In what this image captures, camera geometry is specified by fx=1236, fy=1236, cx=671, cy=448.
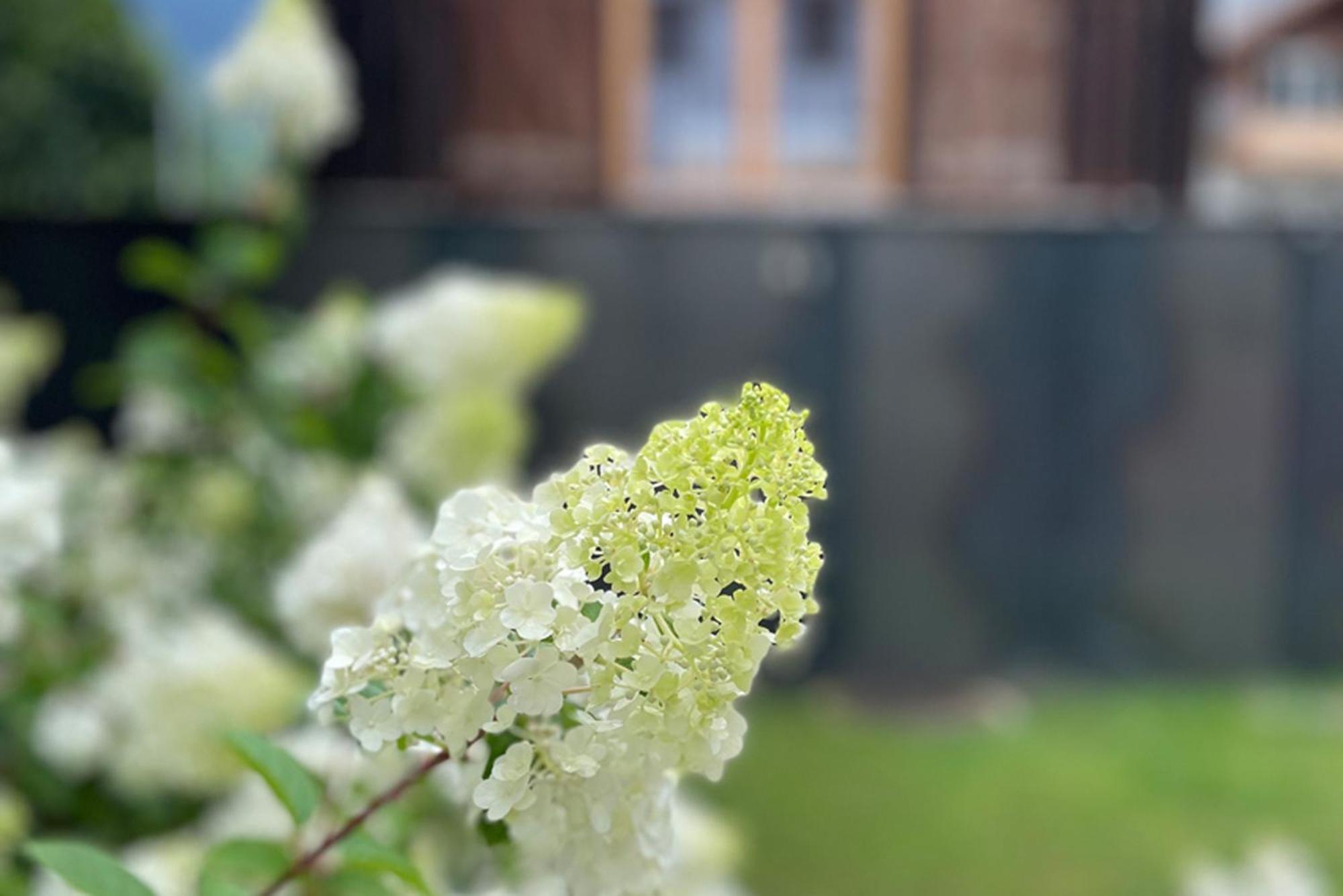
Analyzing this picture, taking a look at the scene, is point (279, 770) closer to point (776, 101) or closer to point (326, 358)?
point (326, 358)

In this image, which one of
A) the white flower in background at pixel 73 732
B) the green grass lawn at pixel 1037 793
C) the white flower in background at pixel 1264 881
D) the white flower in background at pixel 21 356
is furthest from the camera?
the green grass lawn at pixel 1037 793

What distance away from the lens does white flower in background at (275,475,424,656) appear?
727 millimetres

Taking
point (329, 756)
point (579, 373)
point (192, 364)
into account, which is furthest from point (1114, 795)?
point (329, 756)

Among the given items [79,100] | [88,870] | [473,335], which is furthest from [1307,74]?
[79,100]

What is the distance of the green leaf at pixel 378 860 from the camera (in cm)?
46

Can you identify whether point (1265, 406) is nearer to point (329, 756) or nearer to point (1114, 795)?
point (1114, 795)

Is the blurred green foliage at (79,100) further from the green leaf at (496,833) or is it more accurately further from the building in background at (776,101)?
the green leaf at (496,833)

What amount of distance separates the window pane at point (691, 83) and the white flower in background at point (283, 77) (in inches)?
71.4

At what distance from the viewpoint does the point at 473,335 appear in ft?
5.17

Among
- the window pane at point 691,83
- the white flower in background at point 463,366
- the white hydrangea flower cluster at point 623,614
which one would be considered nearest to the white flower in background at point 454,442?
the white flower in background at point 463,366

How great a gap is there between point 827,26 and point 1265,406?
5.04 ft

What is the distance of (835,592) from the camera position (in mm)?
2979

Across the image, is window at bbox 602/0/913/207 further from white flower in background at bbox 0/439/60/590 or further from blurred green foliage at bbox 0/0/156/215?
blurred green foliage at bbox 0/0/156/215

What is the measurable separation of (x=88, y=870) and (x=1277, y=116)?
3.92 metres
